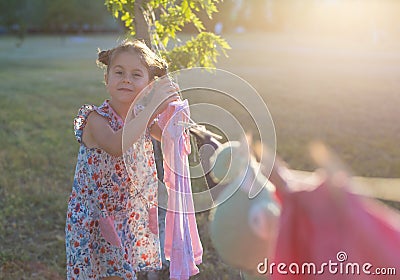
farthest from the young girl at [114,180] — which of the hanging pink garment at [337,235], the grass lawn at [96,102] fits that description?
the hanging pink garment at [337,235]

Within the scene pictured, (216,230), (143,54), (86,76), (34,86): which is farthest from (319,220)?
(86,76)

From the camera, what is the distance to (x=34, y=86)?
1179cm

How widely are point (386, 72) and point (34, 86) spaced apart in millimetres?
7847

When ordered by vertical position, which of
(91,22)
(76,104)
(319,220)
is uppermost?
(91,22)

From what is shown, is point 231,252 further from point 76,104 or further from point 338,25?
point 338,25

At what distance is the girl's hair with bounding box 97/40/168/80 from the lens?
8.47 feet

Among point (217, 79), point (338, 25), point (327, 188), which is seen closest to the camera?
point (327, 188)

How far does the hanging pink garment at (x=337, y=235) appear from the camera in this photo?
1.10 metres

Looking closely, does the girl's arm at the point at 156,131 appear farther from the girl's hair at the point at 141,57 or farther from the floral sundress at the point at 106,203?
the girl's hair at the point at 141,57

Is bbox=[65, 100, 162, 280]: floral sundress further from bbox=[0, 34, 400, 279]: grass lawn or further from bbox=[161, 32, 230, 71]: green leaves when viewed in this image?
bbox=[0, 34, 400, 279]: grass lawn

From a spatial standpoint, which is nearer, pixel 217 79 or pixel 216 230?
pixel 216 230

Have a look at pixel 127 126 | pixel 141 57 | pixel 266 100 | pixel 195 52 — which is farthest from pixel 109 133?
pixel 266 100

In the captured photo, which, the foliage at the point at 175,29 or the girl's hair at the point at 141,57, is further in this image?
the foliage at the point at 175,29

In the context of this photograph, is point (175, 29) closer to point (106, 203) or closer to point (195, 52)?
point (195, 52)
